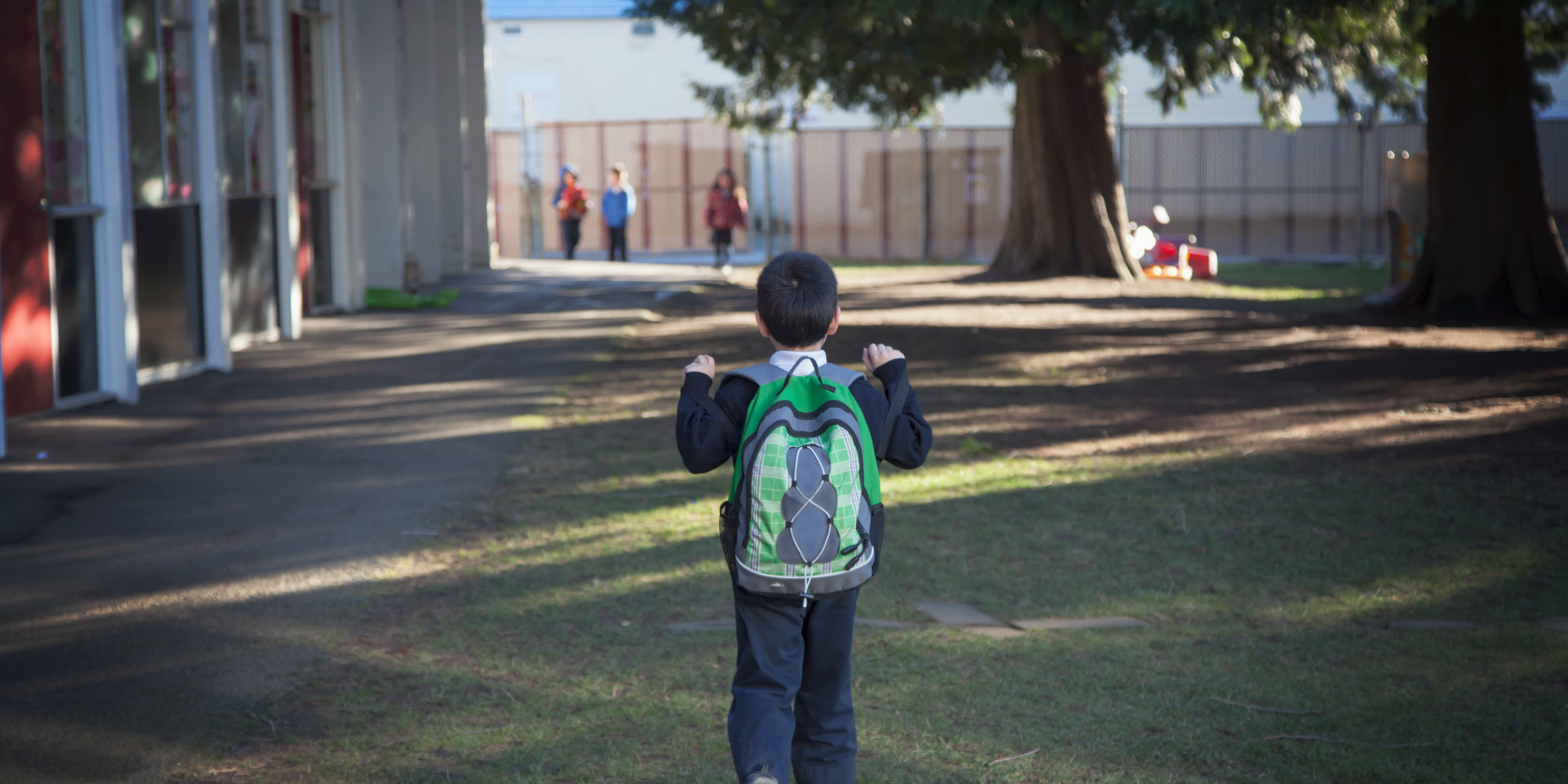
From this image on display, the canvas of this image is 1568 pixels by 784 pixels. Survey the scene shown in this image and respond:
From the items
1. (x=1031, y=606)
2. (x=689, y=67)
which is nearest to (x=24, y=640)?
(x=1031, y=606)

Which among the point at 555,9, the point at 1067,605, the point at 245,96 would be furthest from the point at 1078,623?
the point at 555,9

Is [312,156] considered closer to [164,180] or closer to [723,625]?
[164,180]

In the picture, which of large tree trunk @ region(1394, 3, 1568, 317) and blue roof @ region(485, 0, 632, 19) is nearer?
large tree trunk @ region(1394, 3, 1568, 317)

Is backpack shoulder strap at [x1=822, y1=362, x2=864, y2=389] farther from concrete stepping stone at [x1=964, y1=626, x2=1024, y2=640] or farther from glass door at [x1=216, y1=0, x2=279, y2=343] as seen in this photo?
glass door at [x1=216, y1=0, x2=279, y2=343]

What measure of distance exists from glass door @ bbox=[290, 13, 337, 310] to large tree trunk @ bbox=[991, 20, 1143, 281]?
11.1m

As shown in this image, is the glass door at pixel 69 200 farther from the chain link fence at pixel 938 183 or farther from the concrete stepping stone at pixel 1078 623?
the chain link fence at pixel 938 183

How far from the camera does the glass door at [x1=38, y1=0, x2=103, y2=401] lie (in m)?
8.55

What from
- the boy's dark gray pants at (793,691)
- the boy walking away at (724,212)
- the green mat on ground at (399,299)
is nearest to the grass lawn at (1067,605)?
the boy's dark gray pants at (793,691)

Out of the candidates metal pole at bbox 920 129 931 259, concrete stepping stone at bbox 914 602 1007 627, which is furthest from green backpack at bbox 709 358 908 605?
metal pole at bbox 920 129 931 259

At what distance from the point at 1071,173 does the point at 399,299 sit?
35.5ft

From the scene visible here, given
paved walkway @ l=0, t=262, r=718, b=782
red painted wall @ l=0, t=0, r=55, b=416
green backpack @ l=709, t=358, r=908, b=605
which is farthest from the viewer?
red painted wall @ l=0, t=0, r=55, b=416

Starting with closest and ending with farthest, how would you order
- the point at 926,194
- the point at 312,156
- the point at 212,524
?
the point at 212,524
the point at 312,156
the point at 926,194

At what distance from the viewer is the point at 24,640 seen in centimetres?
459

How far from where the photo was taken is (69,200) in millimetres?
8820
